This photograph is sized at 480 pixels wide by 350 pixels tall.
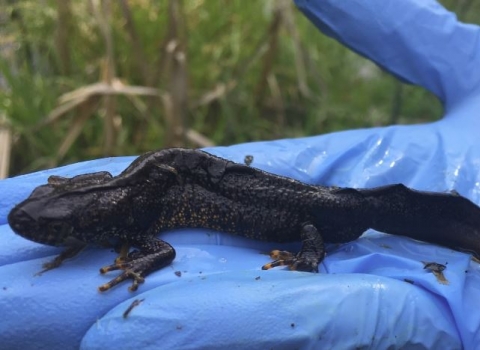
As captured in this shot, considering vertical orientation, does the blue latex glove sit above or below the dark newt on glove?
below

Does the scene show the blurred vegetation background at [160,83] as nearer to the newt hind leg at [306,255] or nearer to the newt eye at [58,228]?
the newt hind leg at [306,255]

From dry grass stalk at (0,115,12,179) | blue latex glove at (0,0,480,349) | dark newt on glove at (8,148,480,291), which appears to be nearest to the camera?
blue latex glove at (0,0,480,349)

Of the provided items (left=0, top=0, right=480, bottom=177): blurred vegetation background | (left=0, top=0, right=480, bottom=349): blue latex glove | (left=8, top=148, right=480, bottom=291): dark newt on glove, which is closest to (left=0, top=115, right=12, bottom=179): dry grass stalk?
(left=0, top=0, right=480, bottom=177): blurred vegetation background

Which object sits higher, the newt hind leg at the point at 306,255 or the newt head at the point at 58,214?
the newt head at the point at 58,214

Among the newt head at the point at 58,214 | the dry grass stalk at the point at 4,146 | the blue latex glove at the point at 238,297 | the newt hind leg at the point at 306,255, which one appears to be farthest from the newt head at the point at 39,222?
the dry grass stalk at the point at 4,146

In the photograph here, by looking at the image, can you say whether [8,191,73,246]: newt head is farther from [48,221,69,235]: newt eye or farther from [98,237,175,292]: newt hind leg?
[98,237,175,292]: newt hind leg

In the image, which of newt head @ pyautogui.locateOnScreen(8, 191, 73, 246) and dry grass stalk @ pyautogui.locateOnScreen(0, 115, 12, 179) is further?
dry grass stalk @ pyautogui.locateOnScreen(0, 115, 12, 179)

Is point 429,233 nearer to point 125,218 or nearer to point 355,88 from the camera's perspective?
point 125,218

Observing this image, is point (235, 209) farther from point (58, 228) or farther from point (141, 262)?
point (58, 228)
